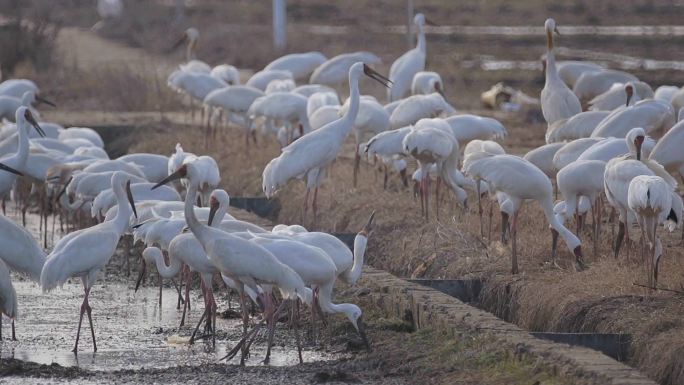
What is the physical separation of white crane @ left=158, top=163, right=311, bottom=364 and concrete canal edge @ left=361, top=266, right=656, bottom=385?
0.77 meters

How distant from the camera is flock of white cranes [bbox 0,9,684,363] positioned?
8703 millimetres

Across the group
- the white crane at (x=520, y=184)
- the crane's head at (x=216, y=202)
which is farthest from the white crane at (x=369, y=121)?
the crane's head at (x=216, y=202)

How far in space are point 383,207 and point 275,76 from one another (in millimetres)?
6973

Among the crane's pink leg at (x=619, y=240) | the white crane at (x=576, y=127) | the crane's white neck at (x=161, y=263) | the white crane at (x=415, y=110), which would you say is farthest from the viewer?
the white crane at (x=415, y=110)

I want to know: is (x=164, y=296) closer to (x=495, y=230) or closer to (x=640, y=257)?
(x=495, y=230)

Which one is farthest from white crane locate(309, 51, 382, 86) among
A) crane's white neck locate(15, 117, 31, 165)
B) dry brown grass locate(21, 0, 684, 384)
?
crane's white neck locate(15, 117, 31, 165)

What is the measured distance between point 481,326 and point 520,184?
2453mm

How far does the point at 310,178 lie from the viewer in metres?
12.0

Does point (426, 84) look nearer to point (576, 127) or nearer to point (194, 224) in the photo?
point (576, 127)

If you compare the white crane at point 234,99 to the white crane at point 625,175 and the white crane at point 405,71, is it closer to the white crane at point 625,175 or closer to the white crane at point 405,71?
the white crane at point 405,71

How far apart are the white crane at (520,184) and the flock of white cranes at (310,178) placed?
11 millimetres

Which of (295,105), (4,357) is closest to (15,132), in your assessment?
(295,105)

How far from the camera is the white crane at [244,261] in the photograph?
8188mm

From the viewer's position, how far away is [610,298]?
8.56 m
